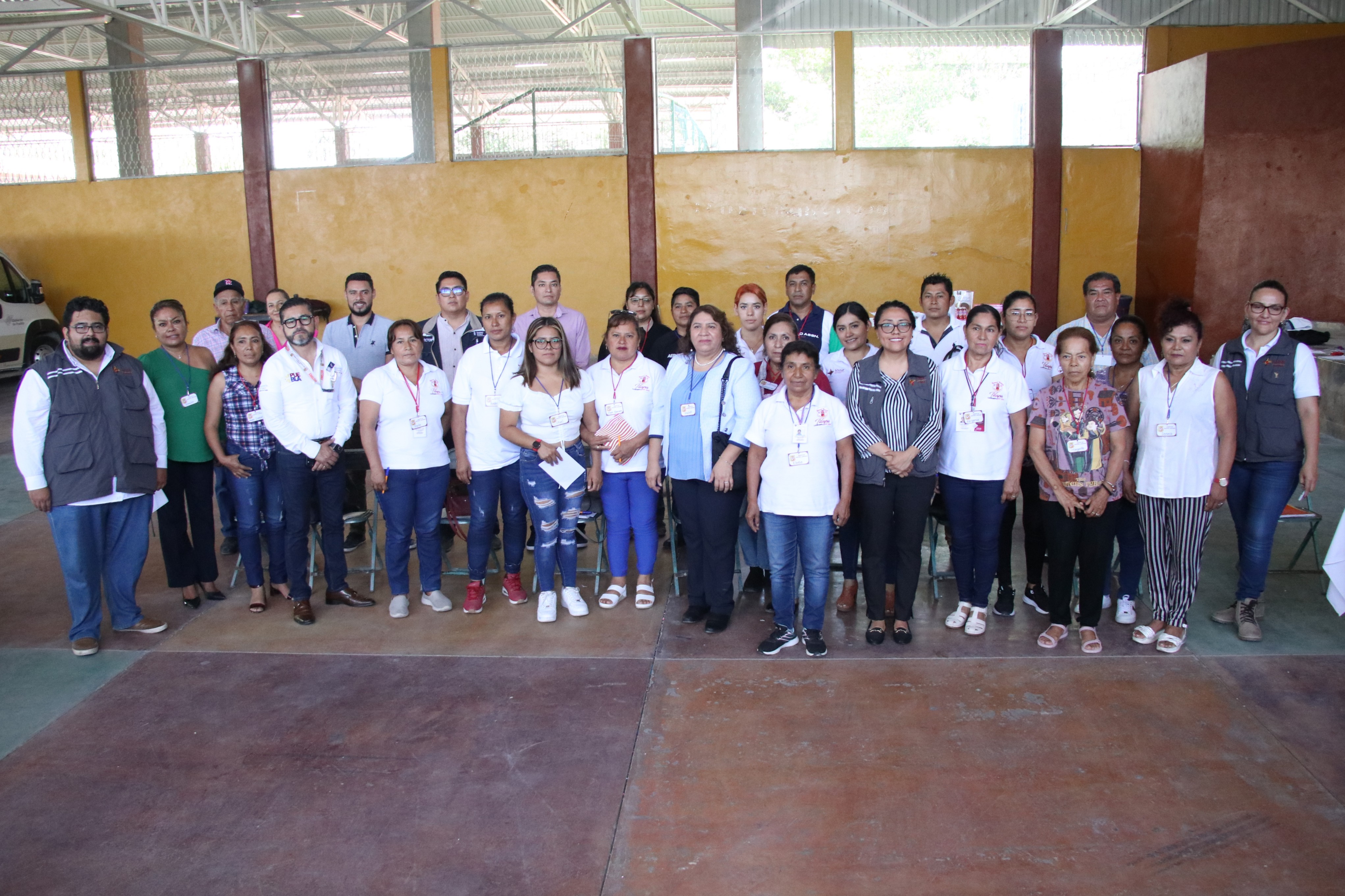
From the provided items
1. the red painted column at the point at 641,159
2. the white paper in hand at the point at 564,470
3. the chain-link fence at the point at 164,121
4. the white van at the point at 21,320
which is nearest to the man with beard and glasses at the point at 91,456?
the white paper in hand at the point at 564,470

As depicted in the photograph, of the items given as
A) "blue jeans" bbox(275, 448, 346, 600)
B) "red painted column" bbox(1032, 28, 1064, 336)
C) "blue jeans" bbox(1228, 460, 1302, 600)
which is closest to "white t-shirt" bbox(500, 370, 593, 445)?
"blue jeans" bbox(275, 448, 346, 600)

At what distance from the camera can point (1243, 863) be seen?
264 cm

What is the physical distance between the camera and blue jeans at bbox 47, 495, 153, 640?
414cm

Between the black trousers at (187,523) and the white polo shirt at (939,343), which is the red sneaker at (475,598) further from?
the white polo shirt at (939,343)

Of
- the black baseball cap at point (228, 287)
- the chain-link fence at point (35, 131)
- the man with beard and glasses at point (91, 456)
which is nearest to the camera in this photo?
the man with beard and glasses at point (91, 456)

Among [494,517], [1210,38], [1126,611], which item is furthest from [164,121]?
[1210,38]

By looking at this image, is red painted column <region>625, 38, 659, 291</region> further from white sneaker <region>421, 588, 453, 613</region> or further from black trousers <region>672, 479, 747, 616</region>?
black trousers <region>672, 479, 747, 616</region>

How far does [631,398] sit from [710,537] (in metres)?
0.74

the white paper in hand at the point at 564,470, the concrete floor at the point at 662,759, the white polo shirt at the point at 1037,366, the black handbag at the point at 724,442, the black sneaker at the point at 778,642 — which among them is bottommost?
the concrete floor at the point at 662,759

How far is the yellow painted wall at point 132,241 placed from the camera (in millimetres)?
→ 10570

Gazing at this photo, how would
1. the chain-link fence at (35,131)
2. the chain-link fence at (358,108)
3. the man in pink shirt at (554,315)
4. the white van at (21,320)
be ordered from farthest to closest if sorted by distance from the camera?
the chain-link fence at (35,131), the white van at (21,320), the chain-link fence at (358,108), the man in pink shirt at (554,315)

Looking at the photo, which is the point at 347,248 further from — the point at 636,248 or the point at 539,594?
the point at 539,594

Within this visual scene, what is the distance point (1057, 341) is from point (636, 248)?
21.6ft

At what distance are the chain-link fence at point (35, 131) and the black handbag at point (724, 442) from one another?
1012 centimetres
